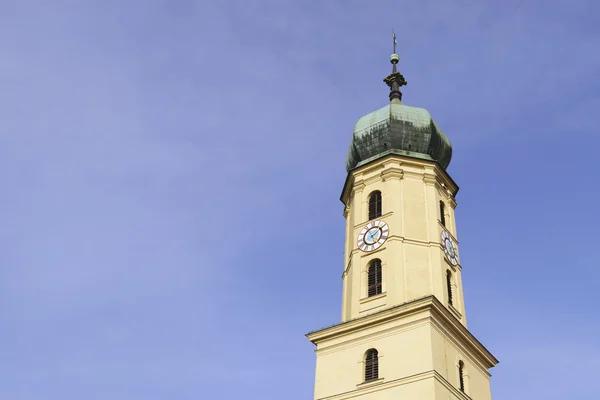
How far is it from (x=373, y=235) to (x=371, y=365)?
19.2ft

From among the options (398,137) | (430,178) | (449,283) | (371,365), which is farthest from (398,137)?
(371,365)

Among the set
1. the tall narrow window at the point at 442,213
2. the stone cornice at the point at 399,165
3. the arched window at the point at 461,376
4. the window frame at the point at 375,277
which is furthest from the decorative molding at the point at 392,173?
the arched window at the point at 461,376

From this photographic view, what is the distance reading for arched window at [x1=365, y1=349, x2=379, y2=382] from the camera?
30.5m

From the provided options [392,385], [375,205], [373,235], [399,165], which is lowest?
[392,385]

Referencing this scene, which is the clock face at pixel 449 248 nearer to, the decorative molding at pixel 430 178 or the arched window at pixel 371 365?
the decorative molding at pixel 430 178

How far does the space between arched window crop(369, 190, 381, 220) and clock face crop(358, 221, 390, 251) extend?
526 mm

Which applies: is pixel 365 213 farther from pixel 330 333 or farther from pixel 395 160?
pixel 330 333

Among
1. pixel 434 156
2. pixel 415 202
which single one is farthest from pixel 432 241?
pixel 434 156

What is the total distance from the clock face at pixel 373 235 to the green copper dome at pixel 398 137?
348cm

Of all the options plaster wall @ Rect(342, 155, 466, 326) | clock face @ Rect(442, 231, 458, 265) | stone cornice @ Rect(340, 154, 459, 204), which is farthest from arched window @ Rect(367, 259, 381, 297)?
stone cornice @ Rect(340, 154, 459, 204)

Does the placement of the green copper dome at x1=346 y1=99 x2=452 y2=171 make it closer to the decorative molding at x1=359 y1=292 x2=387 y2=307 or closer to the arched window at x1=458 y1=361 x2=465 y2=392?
the decorative molding at x1=359 y1=292 x2=387 y2=307

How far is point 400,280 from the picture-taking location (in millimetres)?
32562

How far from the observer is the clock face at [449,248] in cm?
3465

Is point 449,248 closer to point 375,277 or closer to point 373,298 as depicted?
point 375,277
